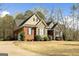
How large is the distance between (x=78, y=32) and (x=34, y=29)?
17.2 inches

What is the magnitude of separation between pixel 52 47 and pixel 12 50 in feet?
1.30

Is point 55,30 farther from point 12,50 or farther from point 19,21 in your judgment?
point 12,50

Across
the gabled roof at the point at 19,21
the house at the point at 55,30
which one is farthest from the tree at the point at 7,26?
the house at the point at 55,30

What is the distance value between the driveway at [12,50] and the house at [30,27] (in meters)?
0.11

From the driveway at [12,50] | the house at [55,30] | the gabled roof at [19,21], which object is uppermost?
the gabled roof at [19,21]

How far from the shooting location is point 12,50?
539cm

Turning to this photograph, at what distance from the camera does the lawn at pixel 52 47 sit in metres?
5.37

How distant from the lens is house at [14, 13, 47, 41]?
541 centimetres

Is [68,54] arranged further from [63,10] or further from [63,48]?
[63,10]

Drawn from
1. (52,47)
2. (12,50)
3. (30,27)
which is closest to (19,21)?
(30,27)

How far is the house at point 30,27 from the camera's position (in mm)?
5406

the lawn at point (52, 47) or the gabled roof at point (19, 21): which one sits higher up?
the gabled roof at point (19, 21)

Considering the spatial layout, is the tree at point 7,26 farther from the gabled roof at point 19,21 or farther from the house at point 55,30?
the house at point 55,30

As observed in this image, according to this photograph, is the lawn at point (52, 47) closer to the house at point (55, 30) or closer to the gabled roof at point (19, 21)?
the house at point (55, 30)
